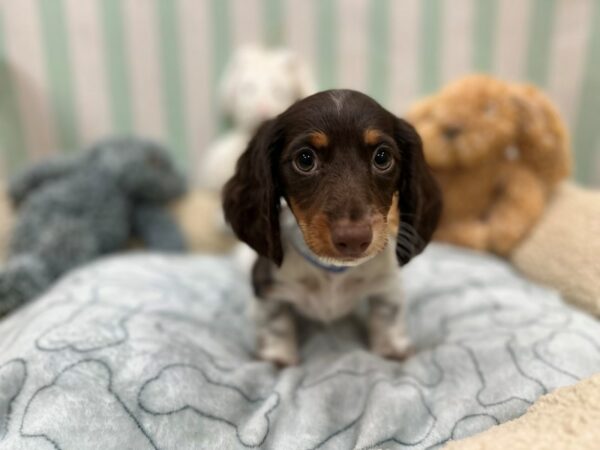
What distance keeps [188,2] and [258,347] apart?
142cm

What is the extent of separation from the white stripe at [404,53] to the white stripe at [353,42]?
0.11 meters

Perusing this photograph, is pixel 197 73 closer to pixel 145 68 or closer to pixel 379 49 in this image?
pixel 145 68

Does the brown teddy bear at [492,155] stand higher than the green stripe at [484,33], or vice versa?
the green stripe at [484,33]

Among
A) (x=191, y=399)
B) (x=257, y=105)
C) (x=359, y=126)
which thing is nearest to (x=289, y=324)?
(x=191, y=399)

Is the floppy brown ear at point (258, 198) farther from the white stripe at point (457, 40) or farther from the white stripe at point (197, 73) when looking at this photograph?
the white stripe at point (457, 40)

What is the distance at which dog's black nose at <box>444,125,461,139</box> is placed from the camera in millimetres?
1632

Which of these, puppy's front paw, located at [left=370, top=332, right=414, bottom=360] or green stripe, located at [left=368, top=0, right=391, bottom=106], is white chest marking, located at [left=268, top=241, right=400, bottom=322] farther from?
green stripe, located at [left=368, top=0, right=391, bottom=106]

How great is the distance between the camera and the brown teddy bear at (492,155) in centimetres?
161

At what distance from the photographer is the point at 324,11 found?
83.7 inches

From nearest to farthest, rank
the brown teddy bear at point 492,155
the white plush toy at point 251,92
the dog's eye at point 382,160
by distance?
1. the dog's eye at point 382,160
2. the brown teddy bear at point 492,155
3. the white plush toy at point 251,92

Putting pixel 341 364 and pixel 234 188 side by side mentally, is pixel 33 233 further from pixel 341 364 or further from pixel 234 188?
pixel 341 364

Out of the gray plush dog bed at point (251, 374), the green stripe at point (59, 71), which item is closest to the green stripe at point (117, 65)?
the green stripe at point (59, 71)

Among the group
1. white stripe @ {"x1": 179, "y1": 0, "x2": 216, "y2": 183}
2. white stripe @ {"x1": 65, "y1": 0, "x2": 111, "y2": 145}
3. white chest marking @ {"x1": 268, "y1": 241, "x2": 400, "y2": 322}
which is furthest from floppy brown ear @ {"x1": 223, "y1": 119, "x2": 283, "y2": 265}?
white stripe @ {"x1": 65, "y1": 0, "x2": 111, "y2": 145}

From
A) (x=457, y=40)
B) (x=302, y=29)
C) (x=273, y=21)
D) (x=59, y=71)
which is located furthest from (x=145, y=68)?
(x=457, y=40)
